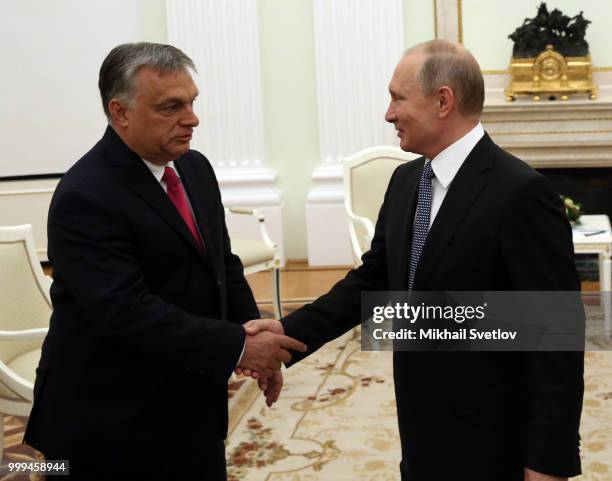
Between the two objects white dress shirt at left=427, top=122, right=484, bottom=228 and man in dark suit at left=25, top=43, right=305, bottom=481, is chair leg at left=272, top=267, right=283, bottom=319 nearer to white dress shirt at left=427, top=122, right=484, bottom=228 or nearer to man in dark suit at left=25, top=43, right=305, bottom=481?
man in dark suit at left=25, top=43, right=305, bottom=481

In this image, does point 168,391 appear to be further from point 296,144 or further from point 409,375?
point 296,144

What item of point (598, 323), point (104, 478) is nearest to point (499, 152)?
point (104, 478)

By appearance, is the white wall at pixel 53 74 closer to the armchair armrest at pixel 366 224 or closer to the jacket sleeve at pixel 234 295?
the armchair armrest at pixel 366 224

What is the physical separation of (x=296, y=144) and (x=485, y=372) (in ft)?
18.6

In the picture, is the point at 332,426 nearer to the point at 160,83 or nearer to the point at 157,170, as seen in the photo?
the point at 157,170

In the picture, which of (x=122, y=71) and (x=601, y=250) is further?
(x=601, y=250)

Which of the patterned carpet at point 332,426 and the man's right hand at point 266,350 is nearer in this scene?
the man's right hand at point 266,350

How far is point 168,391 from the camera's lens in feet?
6.96

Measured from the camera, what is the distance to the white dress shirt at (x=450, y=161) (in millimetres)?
2014

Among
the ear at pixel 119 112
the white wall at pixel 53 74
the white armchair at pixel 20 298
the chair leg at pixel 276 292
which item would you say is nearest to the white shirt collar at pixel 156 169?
the ear at pixel 119 112

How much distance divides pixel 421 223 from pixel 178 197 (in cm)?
59

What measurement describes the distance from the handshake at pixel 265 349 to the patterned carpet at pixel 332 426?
1303 millimetres

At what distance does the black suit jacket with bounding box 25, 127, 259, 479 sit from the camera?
1999 millimetres

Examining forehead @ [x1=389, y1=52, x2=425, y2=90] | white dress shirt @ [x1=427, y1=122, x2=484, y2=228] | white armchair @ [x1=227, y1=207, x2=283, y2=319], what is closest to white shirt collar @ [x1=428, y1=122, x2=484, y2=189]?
white dress shirt @ [x1=427, y1=122, x2=484, y2=228]
